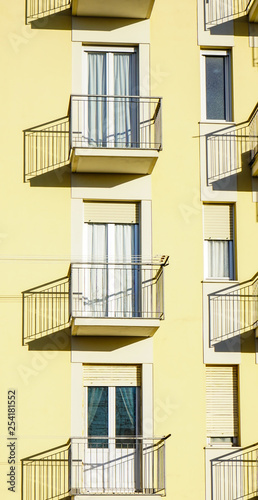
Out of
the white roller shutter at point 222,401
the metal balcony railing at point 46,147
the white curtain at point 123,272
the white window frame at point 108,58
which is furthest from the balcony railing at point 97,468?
the white window frame at point 108,58

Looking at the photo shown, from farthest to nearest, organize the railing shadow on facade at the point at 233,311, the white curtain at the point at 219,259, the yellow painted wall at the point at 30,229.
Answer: the white curtain at the point at 219,259 → the railing shadow on facade at the point at 233,311 → the yellow painted wall at the point at 30,229

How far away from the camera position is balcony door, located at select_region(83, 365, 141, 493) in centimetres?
2061

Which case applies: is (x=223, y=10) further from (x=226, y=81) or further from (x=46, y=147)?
(x=46, y=147)

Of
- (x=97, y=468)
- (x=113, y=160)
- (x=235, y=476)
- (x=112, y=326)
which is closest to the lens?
(x=112, y=326)

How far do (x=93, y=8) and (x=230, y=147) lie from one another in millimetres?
3840

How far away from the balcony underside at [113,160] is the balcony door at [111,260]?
0.70 m

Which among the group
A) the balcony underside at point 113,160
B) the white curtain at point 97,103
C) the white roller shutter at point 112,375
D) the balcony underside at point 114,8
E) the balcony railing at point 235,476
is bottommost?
the balcony railing at point 235,476

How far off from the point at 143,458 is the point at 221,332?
2784 millimetres

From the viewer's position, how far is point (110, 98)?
72.7 feet

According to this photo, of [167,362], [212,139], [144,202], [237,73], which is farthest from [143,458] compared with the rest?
[237,73]

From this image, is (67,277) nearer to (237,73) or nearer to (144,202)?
(144,202)

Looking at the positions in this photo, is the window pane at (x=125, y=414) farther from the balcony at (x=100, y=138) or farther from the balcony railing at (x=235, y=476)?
the balcony at (x=100, y=138)

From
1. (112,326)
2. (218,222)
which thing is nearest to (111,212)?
(218,222)

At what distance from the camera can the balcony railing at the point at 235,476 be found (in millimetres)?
20656
